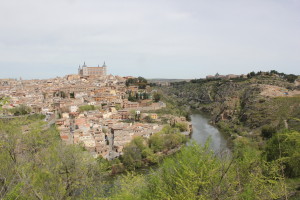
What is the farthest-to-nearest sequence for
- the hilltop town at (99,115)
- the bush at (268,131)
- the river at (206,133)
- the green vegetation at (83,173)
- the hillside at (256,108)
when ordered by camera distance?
1. the hillside at (256,108)
2. the river at (206,133)
3. the bush at (268,131)
4. the hilltop town at (99,115)
5. the green vegetation at (83,173)

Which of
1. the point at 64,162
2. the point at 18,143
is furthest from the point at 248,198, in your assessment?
the point at 18,143

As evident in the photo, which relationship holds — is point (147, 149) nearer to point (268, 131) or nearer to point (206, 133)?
point (206, 133)

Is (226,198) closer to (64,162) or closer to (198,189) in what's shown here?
(198,189)

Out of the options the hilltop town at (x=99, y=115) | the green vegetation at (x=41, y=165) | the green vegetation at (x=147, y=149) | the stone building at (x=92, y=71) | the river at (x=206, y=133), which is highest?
the stone building at (x=92, y=71)

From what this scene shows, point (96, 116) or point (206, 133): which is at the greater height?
point (96, 116)

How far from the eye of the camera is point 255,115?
26953 mm

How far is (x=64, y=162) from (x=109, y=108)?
2703 cm

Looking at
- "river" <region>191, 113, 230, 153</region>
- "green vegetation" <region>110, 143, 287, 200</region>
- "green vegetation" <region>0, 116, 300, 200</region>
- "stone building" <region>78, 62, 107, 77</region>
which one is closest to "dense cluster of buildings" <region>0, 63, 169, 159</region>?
"green vegetation" <region>0, 116, 300, 200</region>

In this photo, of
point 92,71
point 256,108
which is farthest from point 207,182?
point 92,71

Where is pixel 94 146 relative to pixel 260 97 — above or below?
below

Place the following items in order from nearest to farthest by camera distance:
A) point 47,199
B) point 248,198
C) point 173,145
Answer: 1. point 248,198
2. point 47,199
3. point 173,145

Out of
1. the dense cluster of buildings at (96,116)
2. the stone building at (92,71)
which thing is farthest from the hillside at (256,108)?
the stone building at (92,71)

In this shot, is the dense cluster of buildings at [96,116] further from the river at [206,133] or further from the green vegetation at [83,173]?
the river at [206,133]

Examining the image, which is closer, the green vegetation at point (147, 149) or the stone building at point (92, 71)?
the green vegetation at point (147, 149)
